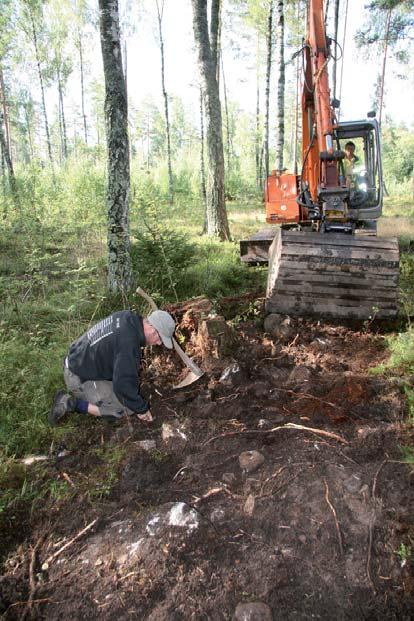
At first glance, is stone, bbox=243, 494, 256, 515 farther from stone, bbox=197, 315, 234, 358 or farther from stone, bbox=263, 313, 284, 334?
stone, bbox=263, 313, 284, 334

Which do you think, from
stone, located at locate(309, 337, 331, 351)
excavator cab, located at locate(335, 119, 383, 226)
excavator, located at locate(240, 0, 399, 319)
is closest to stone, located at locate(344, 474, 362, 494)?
stone, located at locate(309, 337, 331, 351)

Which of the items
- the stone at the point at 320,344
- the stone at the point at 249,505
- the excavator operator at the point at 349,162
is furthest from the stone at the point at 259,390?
the excavator operator at the point at 349,162

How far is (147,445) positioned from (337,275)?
9.39 feet

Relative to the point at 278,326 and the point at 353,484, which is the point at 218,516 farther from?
the point at 278,326

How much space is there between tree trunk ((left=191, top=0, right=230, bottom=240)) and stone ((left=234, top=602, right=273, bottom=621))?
302 inches

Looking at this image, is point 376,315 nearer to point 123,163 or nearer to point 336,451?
point 336,451

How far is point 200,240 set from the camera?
8.78m

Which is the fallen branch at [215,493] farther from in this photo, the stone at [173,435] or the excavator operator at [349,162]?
the excavator operator at [349,162]

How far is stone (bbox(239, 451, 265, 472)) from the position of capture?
290cm

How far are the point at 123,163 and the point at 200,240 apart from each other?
330 centimetres

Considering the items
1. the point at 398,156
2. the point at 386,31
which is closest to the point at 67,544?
the point at 386,31

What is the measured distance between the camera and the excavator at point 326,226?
15.7 feet

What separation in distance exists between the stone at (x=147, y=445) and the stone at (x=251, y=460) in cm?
75

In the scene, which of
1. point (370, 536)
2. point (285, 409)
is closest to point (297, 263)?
point (285, 409)
